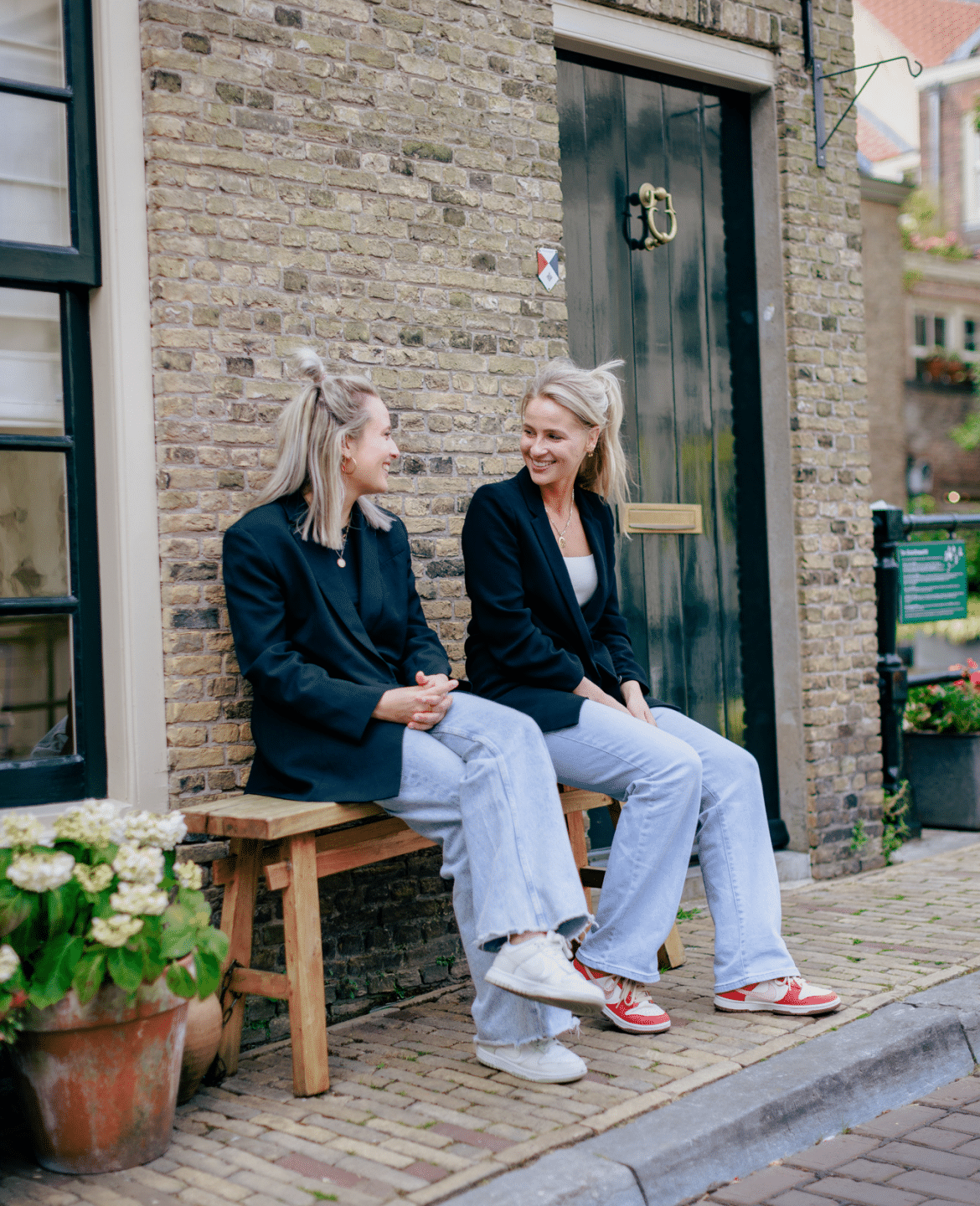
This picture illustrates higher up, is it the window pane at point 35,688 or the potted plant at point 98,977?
the window pane at point 35,688

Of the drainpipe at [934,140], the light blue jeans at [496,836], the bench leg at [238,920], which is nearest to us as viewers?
the light blue jeans at [496,836]

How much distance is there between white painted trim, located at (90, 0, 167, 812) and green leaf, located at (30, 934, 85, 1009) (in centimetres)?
83

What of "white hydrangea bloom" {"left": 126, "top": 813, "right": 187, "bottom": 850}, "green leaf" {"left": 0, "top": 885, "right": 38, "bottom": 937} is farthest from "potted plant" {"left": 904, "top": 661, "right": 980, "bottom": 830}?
"green leaf" {"left": 0, "top": 885, "right": 38, "bottom": 937}

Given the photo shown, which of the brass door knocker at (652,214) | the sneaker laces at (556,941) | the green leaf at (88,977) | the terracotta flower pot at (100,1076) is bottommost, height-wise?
the terracotta flower pot at (100,1076)

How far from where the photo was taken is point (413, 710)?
3.21 m

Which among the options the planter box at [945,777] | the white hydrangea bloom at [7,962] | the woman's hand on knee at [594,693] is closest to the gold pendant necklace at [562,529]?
the woman's hand on knee at [594,693]

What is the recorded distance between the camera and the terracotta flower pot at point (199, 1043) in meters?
2.99

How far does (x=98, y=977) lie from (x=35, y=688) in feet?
3.69

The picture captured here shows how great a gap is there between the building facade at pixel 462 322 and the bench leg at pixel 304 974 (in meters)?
0.57

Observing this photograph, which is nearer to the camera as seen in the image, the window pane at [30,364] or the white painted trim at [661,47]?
the window pane at [30,364]

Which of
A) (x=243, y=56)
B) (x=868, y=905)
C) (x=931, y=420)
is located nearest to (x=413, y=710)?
(x=243, y=56)

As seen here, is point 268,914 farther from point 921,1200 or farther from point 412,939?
point 921,1200

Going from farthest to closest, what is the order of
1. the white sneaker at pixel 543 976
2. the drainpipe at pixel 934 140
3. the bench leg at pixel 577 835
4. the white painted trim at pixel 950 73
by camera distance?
the drainpipe at pixel 934 140, the white painted trim at pixel 950 73, the bench leg at pixel 577 835, the white sneaker at pixel 543 976

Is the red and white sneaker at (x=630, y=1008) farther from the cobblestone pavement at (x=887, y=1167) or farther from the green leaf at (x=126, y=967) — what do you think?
the green leaf at (x=126, y=967)
